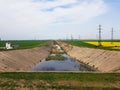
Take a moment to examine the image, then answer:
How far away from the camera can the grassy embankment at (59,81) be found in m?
19.2

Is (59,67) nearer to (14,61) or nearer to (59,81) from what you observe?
(14,61)

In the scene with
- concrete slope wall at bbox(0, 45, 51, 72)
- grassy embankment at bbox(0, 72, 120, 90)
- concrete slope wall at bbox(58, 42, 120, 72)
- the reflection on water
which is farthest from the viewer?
the reflection on water

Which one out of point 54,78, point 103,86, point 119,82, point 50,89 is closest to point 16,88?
point 50,89

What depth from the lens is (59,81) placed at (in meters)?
21.1

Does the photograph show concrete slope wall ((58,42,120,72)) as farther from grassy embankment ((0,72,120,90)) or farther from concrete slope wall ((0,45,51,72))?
concrete slope wall ((0,45,51,72))

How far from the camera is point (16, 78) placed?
21812 mm

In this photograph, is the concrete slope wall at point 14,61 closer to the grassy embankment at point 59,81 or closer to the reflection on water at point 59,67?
the reflection on water at point 59,67

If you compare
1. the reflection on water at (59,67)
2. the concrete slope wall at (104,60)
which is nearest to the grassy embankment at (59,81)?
the concrete slope wall at (104,60)

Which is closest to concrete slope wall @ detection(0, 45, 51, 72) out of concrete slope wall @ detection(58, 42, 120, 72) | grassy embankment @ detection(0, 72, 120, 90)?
grassy embankment @ detection(0, 72, 120, 90)

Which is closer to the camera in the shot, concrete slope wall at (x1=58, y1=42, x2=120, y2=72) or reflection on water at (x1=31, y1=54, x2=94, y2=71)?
concrete slope wall at (x1=58, y1=42, x2=120, y2=72)

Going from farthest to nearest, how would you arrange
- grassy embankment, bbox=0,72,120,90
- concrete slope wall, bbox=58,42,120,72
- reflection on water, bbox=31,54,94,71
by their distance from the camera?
reflection on water, bbox=31,54,94,71 → concrete slope wall, bbox=58,42,120,72 → grassy embankment, bbox=0,72,120,90

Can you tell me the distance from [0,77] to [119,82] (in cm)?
1119

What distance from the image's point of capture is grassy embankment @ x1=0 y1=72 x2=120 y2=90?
19.2 m

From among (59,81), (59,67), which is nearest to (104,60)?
(59,67)
